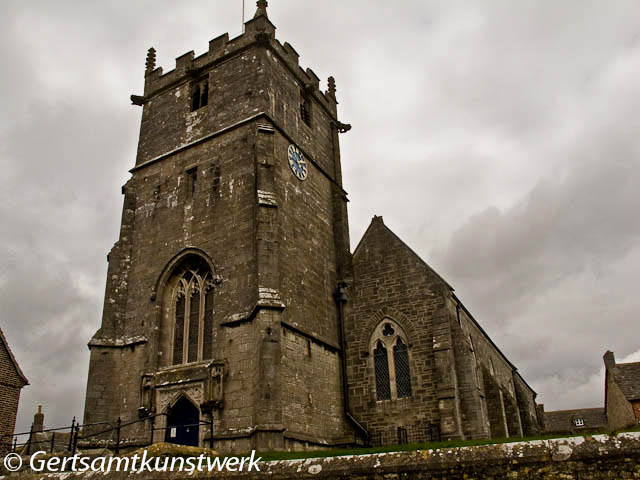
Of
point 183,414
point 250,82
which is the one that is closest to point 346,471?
point 183,414

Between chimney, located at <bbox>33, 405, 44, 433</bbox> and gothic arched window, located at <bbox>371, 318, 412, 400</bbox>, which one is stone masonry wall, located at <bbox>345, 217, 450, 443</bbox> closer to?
gothic arched window, located at <bbox>371, 318, 412, 400</bbox>

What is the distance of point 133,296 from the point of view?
21531 millimetres

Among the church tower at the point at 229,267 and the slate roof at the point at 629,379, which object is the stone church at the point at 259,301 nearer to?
the church tower at the point at 229,267

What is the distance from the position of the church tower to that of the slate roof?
15.6 m

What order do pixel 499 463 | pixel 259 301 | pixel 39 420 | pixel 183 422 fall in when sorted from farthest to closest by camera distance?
pixel 39 420, pixel 183 422, pixel 259 301, pixel 499 463

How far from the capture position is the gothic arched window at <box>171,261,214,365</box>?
1981cm

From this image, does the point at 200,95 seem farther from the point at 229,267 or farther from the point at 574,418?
the point at 574,418

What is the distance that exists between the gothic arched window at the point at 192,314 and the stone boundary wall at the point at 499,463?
39.5 feet

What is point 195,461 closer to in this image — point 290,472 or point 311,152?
point 290,472

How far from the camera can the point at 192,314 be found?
809 inches

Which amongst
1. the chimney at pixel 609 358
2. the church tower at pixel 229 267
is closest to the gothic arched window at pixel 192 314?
the church tower at pixel 229 267

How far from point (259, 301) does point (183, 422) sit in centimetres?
486

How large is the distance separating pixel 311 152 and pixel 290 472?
725 inches

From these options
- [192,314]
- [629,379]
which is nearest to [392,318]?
[192,314]
